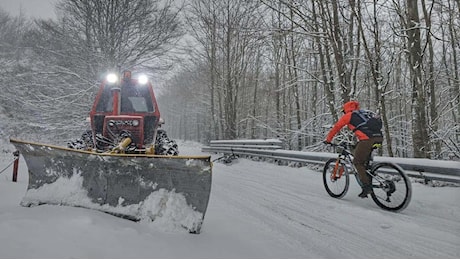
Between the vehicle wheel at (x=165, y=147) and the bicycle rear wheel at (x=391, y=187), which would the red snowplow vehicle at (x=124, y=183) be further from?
the bicycle rear wheel at (x=391, y=187)

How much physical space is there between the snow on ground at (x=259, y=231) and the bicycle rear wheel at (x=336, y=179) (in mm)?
212

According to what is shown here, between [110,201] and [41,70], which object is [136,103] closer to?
[110,201]

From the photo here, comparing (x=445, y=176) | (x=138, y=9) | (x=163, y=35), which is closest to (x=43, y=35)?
(x=138, y=9)

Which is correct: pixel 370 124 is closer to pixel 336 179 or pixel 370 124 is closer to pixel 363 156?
pixel 363 156

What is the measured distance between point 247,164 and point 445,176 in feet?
19.9

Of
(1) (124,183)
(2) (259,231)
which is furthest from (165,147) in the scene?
(2) (259,231)

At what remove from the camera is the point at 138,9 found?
12.9 metres

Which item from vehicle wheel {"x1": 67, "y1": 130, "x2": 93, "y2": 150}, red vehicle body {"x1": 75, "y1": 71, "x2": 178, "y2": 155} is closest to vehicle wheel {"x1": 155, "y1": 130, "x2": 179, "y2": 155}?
red vehicle body {"x1": 75, "y1": 71, "x2": 178, "y2": 155}

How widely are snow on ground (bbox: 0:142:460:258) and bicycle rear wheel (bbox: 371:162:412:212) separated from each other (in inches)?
7.2

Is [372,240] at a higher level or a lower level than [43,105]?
lower

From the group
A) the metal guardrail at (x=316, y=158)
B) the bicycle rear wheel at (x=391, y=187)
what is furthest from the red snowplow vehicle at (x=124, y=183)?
the metal guardrail at (x=316, y=158)

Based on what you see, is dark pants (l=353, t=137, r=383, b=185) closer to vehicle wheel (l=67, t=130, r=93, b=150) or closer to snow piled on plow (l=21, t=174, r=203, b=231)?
snow piled on plow (l=21, t=174, r=203, b=231)

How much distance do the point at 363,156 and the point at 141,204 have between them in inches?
138

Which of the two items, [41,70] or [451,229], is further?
[41,70]
